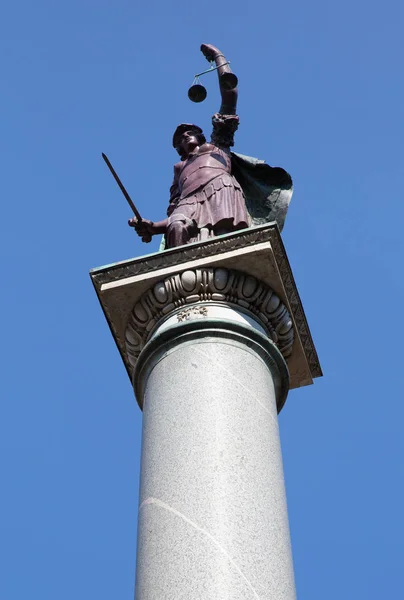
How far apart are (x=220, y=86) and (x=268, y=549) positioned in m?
6.73

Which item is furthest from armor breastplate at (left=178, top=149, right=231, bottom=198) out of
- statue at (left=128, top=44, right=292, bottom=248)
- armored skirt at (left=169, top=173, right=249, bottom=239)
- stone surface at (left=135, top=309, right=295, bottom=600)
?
stone surface at (left=135, top=309, right=295, bottom=600)

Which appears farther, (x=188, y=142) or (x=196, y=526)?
(x=188, y=142)

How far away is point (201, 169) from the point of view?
12.2 metres

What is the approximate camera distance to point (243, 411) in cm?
812

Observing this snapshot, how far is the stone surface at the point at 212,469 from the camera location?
22.7ft

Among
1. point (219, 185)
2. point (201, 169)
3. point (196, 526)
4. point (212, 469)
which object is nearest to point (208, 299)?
point (212, 469)

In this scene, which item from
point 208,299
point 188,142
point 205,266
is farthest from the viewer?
point 188,142

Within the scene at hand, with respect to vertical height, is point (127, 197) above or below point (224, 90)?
below

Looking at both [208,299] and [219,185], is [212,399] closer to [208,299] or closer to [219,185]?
[208,299]

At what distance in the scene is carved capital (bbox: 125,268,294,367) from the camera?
31.3ft

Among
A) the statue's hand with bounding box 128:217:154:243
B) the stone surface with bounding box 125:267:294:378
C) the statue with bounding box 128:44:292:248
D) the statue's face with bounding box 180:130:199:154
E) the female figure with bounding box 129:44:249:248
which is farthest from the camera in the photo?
the statue's face with bounding box 180:130:199:154

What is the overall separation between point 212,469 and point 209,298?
7.47ft

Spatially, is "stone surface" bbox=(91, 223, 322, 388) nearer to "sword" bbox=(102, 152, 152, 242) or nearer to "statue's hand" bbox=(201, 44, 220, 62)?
"sword" bbox=(102, 152, 152, 242)

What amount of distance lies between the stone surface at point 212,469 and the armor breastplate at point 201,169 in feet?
9.91
